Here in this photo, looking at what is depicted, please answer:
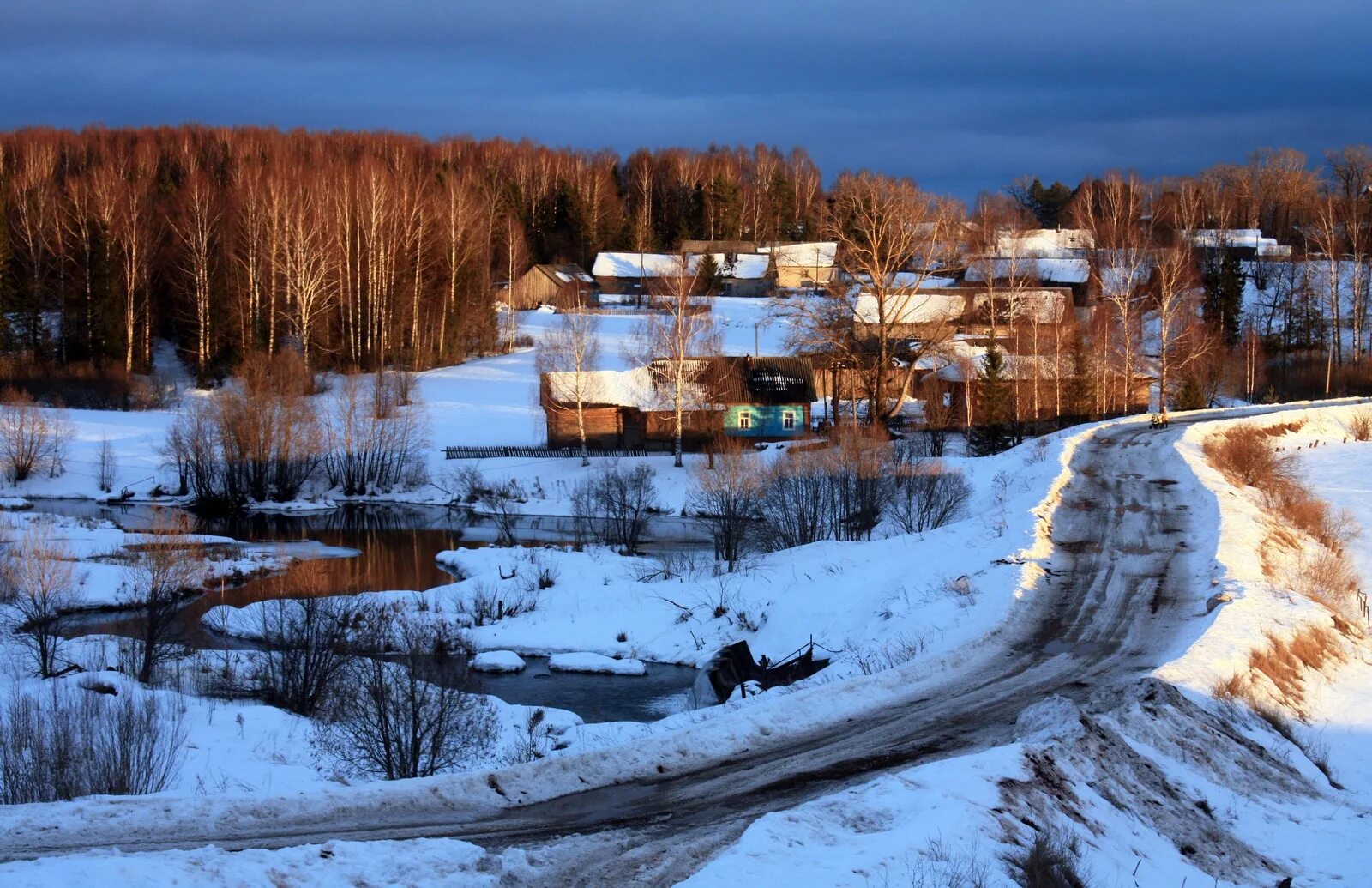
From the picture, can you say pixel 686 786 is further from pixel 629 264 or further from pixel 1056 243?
pixel 1056 243

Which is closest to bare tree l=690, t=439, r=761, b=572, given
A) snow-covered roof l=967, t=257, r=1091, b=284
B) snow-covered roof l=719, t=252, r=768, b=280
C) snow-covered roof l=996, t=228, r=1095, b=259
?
snow-covered roof l=967, t=257, r=1091, b=284

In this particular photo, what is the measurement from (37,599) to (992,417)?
1171 inches

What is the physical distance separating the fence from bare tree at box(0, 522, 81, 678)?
66.4ft

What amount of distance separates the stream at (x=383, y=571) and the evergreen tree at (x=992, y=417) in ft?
44.3

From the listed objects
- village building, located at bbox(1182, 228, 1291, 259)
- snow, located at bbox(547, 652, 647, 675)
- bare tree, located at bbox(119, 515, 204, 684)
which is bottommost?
snow, located at bbox(547, 652, 647, 675)

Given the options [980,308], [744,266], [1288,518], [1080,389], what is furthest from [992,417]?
[744,266]

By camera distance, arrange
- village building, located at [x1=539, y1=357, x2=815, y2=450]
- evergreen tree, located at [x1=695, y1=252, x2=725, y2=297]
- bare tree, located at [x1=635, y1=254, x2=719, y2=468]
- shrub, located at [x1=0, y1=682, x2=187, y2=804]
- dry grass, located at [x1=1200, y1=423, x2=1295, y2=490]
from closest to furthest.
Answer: shrub, located at [x1=0, y1=682, x2=187, y2=804] < dry grass, located at [x1=1200, y1=423, x2=1295, y2=490] < bare tree, located at [x1=635, y1=254, x2=719, y2=468] < village building, located at [x1=539, y1=357, x2=815, y2=450] < evergreen tree, located at [x1=695, y1=252, x2=725, y2=297]

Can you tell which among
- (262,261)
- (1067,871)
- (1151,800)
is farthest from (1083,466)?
(262,261)

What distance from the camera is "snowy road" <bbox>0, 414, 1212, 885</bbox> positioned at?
677 centimetres

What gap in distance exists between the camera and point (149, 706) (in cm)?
1170

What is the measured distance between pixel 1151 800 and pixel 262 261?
176 feet

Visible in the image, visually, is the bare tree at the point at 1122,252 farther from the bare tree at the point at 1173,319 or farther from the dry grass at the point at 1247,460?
the dry grass at the point at 1247,460

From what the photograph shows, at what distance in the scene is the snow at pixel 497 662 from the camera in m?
19.7

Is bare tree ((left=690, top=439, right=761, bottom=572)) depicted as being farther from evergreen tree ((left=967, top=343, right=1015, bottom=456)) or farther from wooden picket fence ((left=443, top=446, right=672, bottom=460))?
evergreen tree ((left=967, top=343, right=1015, bottom=456))
